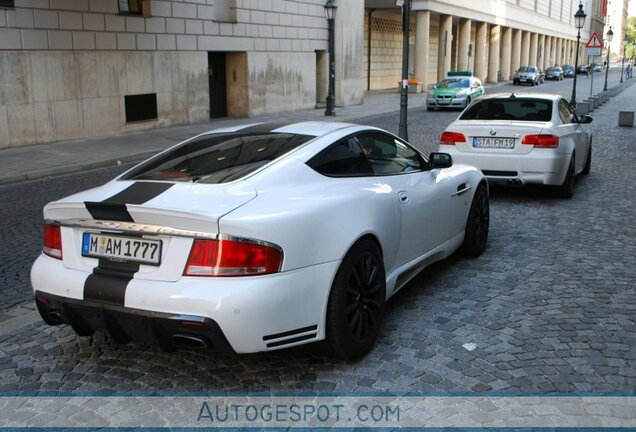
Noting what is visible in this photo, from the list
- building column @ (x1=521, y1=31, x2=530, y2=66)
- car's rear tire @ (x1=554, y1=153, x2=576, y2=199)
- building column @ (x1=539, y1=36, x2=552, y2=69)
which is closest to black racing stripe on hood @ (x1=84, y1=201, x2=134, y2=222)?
car's rear tire @ (x1=554, y1=153, x2=576, y2=199)

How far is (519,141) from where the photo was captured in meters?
8.70

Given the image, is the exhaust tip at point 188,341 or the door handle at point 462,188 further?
the door handle at point 462,188

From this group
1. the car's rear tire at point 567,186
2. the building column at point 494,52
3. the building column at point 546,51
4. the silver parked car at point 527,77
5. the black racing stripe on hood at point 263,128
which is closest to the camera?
the black racing stripe on hood at point 263,128

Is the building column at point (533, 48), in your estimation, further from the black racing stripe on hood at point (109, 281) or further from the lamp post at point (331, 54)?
the black racing stripe on hood at point (109, 281)

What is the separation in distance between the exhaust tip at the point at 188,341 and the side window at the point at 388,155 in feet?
6.03

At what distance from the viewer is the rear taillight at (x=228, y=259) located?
3316 millimetres

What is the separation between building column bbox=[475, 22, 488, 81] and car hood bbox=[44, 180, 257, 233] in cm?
5821

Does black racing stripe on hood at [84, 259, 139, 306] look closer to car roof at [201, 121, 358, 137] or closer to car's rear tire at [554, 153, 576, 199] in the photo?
car roof at [201, 121, 358, 137]

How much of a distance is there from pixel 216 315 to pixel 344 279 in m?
0.81

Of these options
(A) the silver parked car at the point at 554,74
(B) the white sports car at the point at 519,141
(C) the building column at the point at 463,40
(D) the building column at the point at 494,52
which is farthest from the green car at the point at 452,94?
(A) the silver parked car at the point at 554,74

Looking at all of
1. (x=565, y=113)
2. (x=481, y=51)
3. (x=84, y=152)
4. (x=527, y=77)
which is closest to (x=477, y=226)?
(x=565, y=113)

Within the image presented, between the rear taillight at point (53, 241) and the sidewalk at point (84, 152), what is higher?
the rear taillight at point (53, 241)

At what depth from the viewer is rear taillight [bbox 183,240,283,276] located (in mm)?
3316

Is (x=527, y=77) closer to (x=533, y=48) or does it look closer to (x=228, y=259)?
(x=533, y=48)
